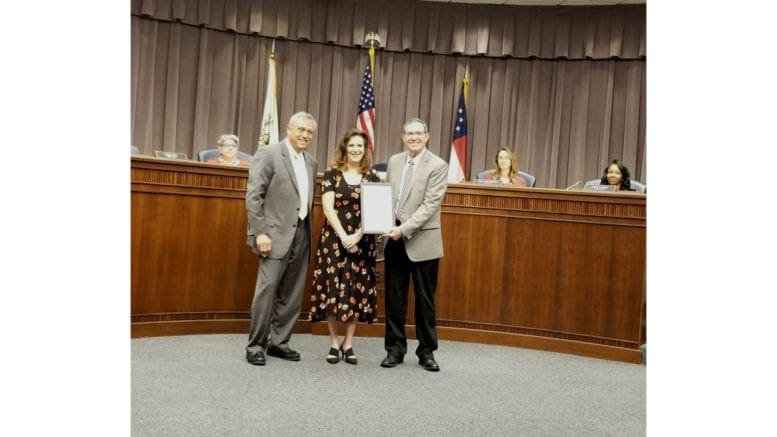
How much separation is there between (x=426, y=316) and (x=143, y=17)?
228 inches

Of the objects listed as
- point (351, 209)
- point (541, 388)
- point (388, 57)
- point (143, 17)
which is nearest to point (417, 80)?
point (388, 57)

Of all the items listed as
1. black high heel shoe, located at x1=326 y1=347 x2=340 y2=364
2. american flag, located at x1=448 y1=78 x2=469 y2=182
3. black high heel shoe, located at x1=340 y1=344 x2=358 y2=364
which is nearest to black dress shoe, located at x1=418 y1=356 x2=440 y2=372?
black high heel shoe, located at x1=340 y1=344 x2=358 y2=364

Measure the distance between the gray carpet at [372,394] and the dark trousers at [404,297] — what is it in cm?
16

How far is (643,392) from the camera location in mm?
3734

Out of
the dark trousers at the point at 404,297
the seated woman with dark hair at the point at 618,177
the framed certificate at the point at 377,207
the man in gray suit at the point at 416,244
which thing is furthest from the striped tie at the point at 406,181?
the seated woman with dark hair at the point at 618,177

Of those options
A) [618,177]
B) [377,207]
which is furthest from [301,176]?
[618,177]

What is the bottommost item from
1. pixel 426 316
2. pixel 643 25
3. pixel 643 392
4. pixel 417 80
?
pixel 643 392

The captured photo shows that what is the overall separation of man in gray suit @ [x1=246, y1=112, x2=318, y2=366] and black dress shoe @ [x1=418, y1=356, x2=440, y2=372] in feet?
2.48

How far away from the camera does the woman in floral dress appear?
160 inches

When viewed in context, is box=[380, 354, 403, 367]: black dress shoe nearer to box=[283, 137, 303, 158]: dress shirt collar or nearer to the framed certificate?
the framed certificate

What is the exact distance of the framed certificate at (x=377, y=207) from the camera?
3924 mm

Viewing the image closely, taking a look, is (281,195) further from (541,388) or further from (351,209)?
(541,388)

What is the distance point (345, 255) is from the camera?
13.4 feet

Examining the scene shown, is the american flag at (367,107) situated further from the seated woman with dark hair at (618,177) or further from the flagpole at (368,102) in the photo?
the seated woman with dark hair at (618,177)
